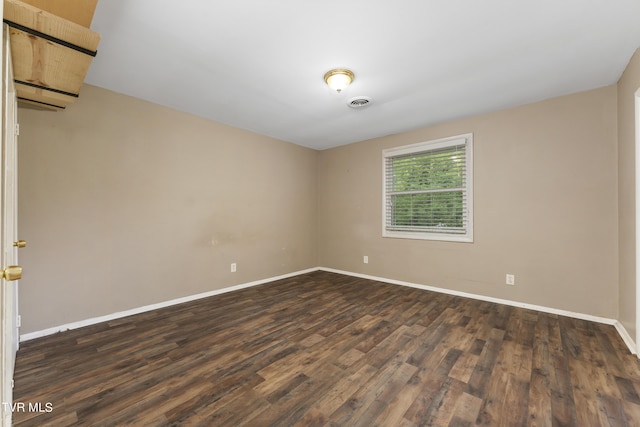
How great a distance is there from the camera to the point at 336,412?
5.17ft

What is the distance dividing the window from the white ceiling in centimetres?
70

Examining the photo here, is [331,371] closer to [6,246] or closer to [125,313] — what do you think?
[6,246]

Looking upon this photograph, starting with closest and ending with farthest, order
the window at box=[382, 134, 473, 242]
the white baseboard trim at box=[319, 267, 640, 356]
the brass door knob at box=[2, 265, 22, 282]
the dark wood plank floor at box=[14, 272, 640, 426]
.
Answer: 1. the brass door knob at box=[2, 265, 22, 282]
2. the dark wood plank floor at box=[14, 272, 640, 426]
3. the white baseboard trim at box=[319, 267, 640, 356]
4. the window at box=[382, 134, 473, 242]

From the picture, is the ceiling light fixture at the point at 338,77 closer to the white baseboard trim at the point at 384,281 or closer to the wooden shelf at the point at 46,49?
the wooden shelf at the point at 46,49

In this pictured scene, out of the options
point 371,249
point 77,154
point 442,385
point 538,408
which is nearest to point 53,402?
point 77,154

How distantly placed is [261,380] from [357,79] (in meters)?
2.70

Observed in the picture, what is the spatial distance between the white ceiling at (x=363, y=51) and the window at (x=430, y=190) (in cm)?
70

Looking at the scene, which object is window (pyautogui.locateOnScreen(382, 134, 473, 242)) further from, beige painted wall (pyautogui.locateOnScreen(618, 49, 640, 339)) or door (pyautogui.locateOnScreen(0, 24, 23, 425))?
door (pyautogui.locateOnScreen(0, 24, 23, 425))

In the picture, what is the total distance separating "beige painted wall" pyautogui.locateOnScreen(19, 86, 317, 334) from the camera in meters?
2.50

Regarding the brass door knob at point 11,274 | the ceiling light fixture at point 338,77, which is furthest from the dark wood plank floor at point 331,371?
the ceiling light fixture at point 338,77

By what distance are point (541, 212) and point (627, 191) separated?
0.75m

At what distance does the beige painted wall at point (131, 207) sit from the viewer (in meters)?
2.50

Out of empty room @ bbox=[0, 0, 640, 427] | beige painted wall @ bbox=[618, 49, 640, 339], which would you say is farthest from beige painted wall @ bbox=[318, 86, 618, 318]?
beige painted wall @ bbox=[618, 49, 640, 339]

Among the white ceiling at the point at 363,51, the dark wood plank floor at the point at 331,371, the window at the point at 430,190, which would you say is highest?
the white ceiling at the point at 363,51
